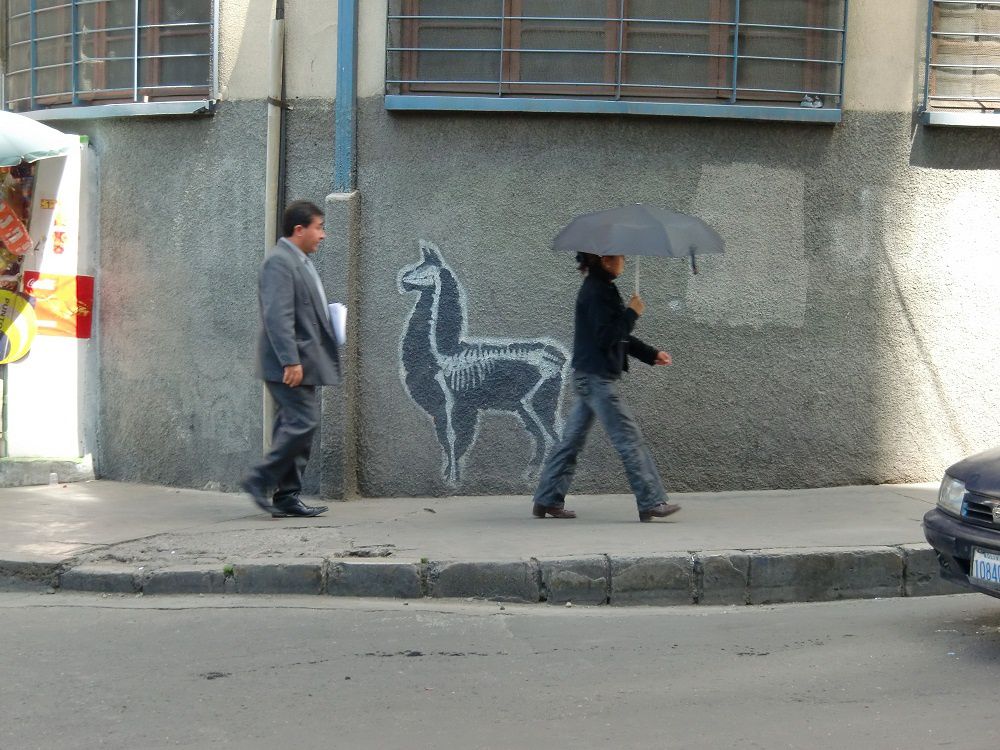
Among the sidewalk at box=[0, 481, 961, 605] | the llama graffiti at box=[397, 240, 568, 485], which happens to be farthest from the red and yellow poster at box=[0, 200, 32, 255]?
the llama graffiti at box=[397, 240, 568, 485]

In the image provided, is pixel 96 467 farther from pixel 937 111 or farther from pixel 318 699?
pixel 937 111

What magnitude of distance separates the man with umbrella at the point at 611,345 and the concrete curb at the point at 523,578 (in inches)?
36.8

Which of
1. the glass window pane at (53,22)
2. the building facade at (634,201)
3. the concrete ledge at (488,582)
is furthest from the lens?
the glass window pane at (53,22)

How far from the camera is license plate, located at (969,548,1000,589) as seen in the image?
17.0ft

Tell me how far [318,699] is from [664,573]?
7.30 ft

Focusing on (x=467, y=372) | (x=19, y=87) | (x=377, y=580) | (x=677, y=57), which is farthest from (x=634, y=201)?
(x=19, y=87)

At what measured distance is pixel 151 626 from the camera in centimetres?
570

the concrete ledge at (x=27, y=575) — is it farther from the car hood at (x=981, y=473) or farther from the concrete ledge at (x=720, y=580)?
the car hood at (x=981, y=473)

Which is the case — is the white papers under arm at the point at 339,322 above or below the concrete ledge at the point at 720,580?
above

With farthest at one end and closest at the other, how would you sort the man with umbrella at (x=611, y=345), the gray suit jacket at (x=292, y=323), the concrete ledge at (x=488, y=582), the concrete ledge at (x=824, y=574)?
the gray suit jacket at (x=292, y=323)
the man with umbrella at (x=611, y=345)
the concrete ledge at (x=824, y=574)
the concrete ledge at (x=488, y=582)

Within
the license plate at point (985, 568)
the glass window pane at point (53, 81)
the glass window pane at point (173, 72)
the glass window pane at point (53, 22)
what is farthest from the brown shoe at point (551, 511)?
the glass window pane at point (53, 22)

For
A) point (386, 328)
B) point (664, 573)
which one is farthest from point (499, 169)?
point (664, 573)

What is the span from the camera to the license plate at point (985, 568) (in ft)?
17.0

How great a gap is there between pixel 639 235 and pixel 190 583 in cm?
298
